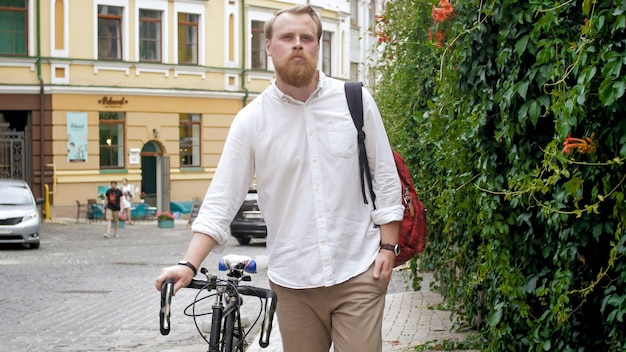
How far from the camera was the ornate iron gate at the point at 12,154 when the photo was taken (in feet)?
113

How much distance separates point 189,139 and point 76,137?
508 cm

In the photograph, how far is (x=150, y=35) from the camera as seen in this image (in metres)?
39.2

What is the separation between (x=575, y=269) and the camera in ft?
15.5

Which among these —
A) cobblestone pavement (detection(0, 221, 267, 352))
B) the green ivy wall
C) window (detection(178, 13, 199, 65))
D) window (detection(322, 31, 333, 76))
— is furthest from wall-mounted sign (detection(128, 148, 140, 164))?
the green ivy wall

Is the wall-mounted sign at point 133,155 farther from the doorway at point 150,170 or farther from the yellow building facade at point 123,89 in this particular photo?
the doorway at point 150,170

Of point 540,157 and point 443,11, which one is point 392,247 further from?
point 443,11

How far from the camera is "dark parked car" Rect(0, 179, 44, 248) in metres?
24.2

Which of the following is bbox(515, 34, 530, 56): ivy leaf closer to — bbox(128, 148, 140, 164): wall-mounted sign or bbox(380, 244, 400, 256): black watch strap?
bbox(380, 244, 400, 256): black watch strap

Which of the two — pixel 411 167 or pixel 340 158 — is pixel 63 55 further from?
pixel 340 158

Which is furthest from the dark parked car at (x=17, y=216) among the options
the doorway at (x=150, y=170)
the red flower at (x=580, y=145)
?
the red flower at (x=580, y=145)

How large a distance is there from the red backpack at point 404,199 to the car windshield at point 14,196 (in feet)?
70.8

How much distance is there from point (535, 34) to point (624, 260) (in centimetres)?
105

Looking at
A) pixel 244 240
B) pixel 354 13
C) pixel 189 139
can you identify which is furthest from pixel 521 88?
pixel 354 13

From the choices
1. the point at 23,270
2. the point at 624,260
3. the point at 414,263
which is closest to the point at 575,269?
the point at 624,260
